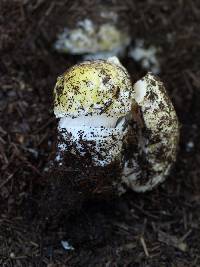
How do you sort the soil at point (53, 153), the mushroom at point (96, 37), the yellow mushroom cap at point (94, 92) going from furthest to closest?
the mushroom at point (96, 37)
the soil at point (53, 153)
the yellow mushroom cap at point (94, 92)

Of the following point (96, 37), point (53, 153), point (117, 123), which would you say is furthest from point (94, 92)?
point (96, 37)

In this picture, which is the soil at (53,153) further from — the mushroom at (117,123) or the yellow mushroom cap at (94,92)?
the yellow mushroom cap at (94,92)

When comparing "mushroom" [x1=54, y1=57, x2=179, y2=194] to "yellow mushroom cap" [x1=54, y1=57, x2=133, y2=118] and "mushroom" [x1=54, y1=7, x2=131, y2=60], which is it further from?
"mushroom" [x1=54, y1=7, x2=131, y2=60]

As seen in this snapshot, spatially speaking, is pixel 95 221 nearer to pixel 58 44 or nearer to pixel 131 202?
pixel 131 202

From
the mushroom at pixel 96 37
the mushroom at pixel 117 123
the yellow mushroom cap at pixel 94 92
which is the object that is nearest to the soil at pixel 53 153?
the mushroom at pixel 96 37

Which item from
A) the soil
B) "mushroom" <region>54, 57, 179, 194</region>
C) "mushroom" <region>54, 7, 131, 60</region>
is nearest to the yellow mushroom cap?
"mushroom" <region>54, 57, 179, 194</region>

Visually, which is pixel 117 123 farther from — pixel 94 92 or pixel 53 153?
pixel 53 153

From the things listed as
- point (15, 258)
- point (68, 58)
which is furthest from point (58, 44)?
point (15, 258)
